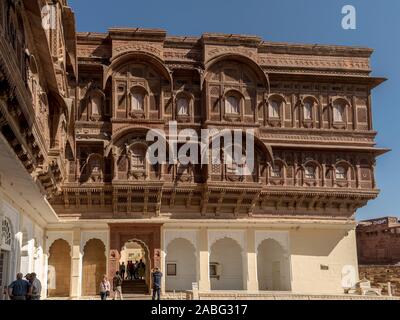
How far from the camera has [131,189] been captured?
998 inches

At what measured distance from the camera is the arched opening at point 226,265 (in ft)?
91.5

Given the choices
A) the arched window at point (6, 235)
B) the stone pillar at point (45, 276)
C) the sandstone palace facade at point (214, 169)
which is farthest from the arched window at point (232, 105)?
the arched window at point (6, 235)

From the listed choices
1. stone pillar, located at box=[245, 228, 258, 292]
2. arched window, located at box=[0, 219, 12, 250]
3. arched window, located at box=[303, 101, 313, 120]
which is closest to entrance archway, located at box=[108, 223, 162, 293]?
stone pillar, located at box=[245, 228, 258, 292]

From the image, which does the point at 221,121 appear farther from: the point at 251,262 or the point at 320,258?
the point at 320,258

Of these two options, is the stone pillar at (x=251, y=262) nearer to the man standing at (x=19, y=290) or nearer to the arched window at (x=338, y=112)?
the arched window at (x=338, y=112)

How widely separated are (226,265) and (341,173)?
6906 mm

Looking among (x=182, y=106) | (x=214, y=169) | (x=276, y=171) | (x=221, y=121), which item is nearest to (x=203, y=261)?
(x=214, y=169)

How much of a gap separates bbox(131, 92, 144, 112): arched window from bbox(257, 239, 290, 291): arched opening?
8780 mm

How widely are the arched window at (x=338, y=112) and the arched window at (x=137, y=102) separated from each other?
9.09m

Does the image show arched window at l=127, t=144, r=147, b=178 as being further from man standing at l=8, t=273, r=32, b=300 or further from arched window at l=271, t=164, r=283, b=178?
man standing at l=8, t=273, r=32, b=300

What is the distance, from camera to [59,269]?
2641 cm
